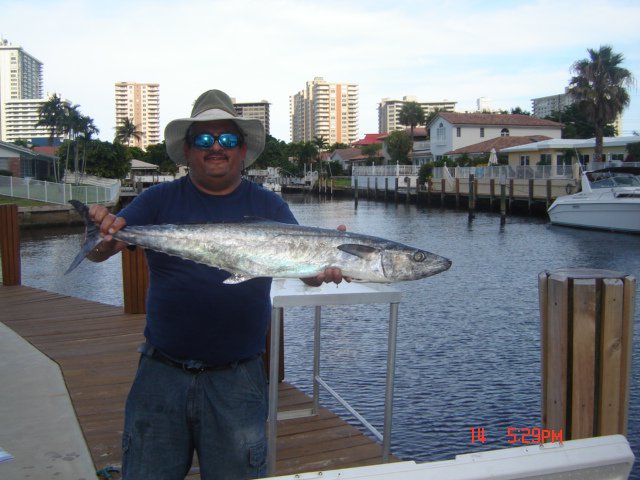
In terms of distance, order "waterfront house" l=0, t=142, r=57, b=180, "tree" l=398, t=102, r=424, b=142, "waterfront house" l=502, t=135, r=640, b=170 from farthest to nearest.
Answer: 1. "tree" l=398, t=102, r=424, b=142
2. "waterfront house" l=0, t=142, r=57, b=180
3. "waterfront house" l=502, t=135, r=640, b=170

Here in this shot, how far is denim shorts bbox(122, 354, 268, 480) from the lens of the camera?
2832mm

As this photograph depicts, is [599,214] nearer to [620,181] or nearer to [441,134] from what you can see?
A: [620,181]

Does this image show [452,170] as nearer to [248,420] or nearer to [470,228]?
[470,228]

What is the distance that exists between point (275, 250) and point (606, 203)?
1275 inches

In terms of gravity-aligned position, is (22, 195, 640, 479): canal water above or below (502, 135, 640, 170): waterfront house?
below

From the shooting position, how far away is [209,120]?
307 centimetres

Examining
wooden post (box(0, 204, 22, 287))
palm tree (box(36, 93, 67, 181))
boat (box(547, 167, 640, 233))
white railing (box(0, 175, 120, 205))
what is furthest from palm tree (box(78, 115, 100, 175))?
wooden post (box(0, 204, 22, 287))

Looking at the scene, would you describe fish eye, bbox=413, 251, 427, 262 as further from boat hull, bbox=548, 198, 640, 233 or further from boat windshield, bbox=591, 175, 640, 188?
boat windshield, bbox=591, 175, 640, 188

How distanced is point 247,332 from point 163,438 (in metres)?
0.57

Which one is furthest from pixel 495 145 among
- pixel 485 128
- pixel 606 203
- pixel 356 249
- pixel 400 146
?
pixel 356 249

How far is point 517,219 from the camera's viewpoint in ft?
136

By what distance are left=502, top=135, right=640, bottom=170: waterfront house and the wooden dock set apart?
1873 inches

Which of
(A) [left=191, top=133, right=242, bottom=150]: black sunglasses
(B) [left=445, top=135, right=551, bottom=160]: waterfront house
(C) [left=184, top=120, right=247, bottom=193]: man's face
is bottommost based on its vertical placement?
(C) [left=184, top=120, right=247, bottom=193]: man's face

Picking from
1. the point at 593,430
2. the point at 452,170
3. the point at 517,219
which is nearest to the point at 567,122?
the point at 452,170
